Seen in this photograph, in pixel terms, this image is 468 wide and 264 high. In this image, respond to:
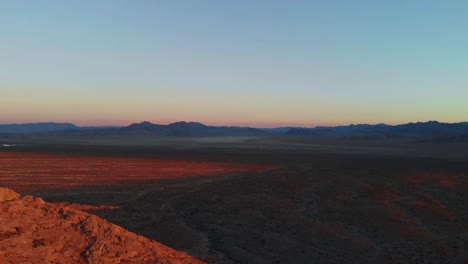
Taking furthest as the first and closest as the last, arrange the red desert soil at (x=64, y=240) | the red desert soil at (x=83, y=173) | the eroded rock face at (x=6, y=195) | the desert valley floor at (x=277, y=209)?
1. the red desert soil at (x=83, y=173)
2. the desert valley floor at (x=277, y=209)
3. the eroded rock face at (x=6, y=195)
4. the red desert soil at (x=64, y=240)

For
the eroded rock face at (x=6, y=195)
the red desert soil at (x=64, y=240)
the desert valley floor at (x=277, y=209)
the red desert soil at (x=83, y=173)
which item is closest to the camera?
the red desert soil at (x=64, y=240)

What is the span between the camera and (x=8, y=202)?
10469 mm

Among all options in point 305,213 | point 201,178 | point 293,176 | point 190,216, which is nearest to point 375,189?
point 293,176

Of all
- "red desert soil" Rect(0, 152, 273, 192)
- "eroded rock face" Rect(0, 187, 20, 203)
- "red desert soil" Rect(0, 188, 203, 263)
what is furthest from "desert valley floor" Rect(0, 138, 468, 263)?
"eroded rock face" Rect(0, 187, 20, 203)

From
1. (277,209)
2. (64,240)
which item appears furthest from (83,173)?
(64,240)

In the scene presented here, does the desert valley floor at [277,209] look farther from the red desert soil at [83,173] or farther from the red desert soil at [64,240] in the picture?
the red desert soil at [64,240]

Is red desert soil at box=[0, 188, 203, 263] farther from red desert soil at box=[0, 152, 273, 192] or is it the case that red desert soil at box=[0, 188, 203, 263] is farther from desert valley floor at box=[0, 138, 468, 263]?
red desert soil at box=[0, 152, 273, 192]

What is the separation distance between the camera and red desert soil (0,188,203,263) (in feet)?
27.8

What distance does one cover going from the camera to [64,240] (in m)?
9.09

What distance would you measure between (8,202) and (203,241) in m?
5.54

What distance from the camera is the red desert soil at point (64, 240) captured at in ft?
27.8

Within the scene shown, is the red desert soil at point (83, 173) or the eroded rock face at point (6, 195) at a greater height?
the eroded rock face at point (6, 195)

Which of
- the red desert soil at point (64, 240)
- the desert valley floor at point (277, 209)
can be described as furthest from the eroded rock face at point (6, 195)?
the desert valley floor at point (277, 209)

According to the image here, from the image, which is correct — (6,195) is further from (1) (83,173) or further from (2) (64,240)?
(1) (83,173)
